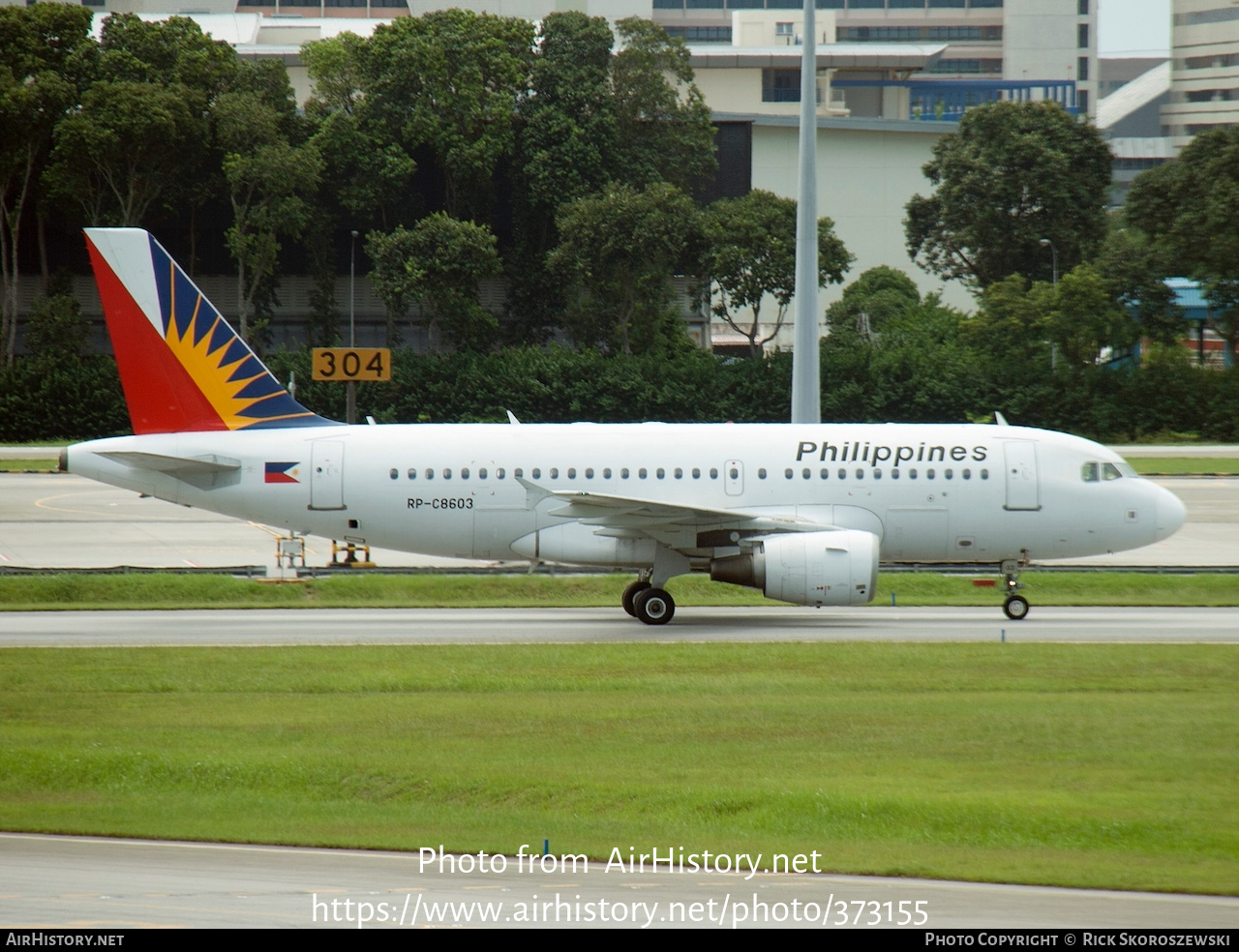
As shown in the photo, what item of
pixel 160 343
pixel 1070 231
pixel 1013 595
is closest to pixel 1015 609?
pixel 1013 595

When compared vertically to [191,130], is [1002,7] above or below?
above

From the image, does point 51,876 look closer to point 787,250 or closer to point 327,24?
point 787,250

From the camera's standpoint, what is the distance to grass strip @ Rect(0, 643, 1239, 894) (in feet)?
43.5

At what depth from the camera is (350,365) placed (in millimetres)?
37594

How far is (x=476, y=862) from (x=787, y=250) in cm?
6847

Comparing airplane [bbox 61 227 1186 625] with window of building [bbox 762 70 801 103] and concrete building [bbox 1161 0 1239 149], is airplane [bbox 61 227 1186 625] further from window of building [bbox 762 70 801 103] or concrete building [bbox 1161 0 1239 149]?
concrete building [bbox 1161 0 1239 149]

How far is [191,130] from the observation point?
75.2 m

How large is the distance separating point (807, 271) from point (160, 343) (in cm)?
2297

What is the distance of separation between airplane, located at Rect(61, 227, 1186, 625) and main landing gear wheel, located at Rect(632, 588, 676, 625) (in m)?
0.03

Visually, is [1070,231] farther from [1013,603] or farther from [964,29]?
[964,29]

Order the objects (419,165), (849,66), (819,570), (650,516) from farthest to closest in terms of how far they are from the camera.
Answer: (849,66)
(419,165)
(650,516)
(819,570)

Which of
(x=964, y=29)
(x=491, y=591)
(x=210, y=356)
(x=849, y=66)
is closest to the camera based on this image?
(x=210, y=356)

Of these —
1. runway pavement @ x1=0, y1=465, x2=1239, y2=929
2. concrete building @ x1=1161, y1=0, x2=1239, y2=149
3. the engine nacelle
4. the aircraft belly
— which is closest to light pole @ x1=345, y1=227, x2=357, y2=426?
runway pavement @ x1=0, y1=465, x2=1239, y2=929

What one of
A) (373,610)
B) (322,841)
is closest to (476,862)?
(322,841)
